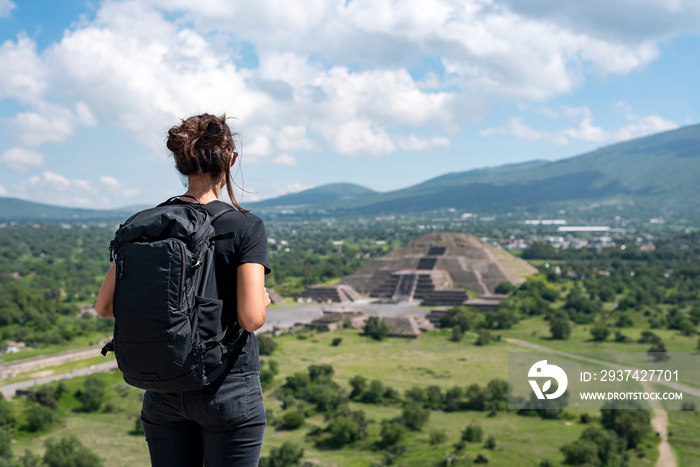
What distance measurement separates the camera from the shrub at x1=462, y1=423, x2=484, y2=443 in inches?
1000

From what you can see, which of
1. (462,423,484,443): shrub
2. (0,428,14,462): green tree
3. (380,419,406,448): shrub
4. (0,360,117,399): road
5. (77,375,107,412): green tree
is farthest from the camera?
(0,360,117,399): road

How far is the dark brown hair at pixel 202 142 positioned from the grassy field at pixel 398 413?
2200cm

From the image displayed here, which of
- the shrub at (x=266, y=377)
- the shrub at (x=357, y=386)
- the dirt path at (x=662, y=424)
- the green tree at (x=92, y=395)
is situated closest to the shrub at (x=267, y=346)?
the shrub at (x=266, y=377)

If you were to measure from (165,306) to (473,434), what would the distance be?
80.1ft

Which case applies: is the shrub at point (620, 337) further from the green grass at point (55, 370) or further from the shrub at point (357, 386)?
the green grass at point (55, 370)

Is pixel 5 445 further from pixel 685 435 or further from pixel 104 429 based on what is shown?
pixel 685 435

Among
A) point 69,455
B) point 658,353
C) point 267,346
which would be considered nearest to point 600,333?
point 658,353

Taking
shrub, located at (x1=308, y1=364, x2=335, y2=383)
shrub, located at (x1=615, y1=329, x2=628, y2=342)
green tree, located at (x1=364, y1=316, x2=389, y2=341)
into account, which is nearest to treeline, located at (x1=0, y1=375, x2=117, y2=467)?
shrub, located at (x1=308, y1=364, x2=335, y2=383)

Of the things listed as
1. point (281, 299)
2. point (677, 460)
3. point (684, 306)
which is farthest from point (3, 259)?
point (677, 460)

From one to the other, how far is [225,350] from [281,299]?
62.5m

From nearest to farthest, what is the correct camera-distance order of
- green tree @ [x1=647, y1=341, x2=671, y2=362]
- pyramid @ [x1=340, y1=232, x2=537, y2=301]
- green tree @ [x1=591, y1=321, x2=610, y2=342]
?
green tree @ [x1=647, y1=341, x2=671, y2=362]
green tree @ [x1=591, y1=321, x2=610, y2=342]
pyramid @ [x1=340, y1=232, x2=537, y2=301]

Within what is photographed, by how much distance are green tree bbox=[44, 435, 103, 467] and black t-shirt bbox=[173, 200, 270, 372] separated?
76.1 ft

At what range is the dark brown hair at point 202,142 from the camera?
3.31m

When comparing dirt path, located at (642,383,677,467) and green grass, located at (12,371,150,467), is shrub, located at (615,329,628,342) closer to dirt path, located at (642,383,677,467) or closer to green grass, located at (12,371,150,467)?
dirt path, located at (642,383,677,467)
